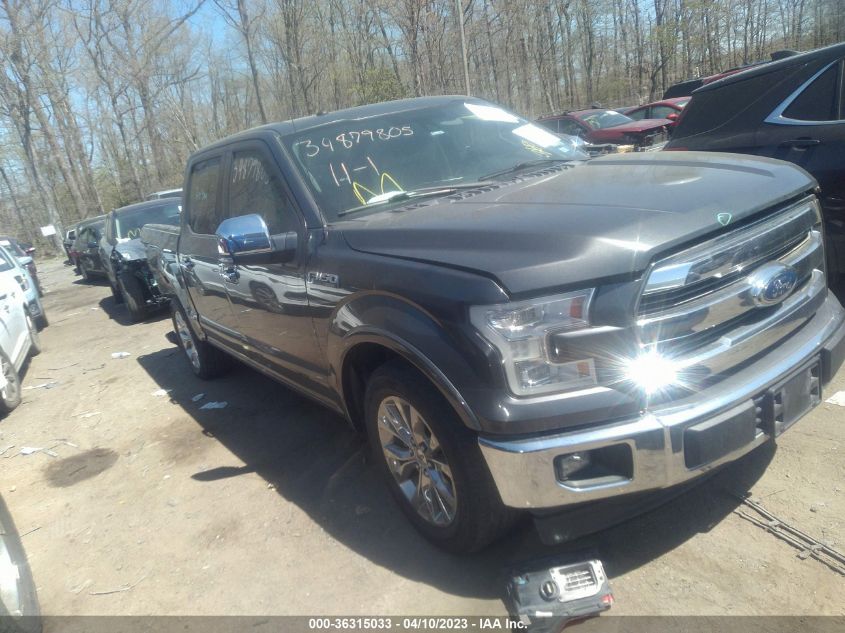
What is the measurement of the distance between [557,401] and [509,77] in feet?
112

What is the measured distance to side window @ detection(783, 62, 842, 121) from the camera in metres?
4.29

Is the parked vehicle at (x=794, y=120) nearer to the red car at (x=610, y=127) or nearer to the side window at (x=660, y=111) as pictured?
the red car at (x=610, y=127)

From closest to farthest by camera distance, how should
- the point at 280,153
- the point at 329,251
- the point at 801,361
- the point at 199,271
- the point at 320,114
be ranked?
the point at 801,361, the point at 329,251, the point at 280,153, the point at 320,114, the point at 199,271

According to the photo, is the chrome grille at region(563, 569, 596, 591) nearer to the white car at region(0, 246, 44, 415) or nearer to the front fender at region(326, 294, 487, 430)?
the front fender at region(326, 294, 487, 430)

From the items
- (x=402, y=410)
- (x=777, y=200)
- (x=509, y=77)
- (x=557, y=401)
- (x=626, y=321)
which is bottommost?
(x=402, y=410)

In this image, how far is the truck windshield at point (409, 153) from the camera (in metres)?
3.38

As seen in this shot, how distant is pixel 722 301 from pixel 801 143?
267 cm

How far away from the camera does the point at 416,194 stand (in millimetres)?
3340

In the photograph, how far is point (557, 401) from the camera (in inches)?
85.7

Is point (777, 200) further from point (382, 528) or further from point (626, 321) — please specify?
point (382, 528)

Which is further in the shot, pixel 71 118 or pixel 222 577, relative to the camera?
pixel 71 118

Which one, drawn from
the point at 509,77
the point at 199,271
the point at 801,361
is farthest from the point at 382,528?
the point at 509,77

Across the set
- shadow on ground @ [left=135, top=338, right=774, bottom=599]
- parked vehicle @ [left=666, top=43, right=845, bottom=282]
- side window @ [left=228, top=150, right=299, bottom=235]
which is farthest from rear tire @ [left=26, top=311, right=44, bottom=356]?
parked vehicle @ [left=666, top=43, right=845, bottom=282]

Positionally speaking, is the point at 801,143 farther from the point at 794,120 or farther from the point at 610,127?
the point at 610,127
